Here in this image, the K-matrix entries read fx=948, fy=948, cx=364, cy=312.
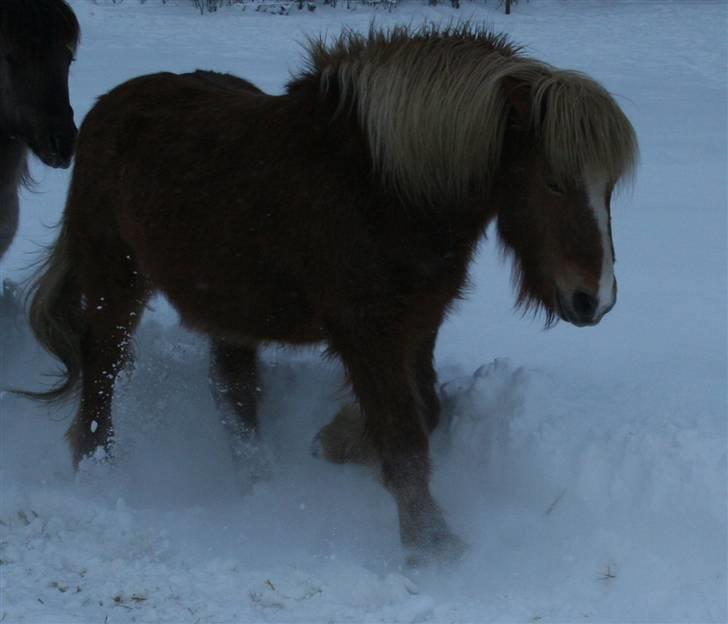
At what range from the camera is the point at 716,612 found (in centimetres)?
311

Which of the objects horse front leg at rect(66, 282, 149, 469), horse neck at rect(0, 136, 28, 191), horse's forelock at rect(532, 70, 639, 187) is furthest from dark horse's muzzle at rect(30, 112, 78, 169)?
horse's forelock at rect(532, 70, 639, 187)

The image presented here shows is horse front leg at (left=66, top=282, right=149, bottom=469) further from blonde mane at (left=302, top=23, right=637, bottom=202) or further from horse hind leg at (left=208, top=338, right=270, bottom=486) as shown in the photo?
blonde mane at (left=302, top=23, right=637, bottom=202)

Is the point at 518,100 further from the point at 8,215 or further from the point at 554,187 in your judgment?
the point at 8,215

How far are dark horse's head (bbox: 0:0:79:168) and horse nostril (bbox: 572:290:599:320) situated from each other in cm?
274

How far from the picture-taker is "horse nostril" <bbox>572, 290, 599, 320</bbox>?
119 inches

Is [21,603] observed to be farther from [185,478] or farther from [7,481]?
[185,478]

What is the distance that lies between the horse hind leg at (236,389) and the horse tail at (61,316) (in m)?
0.69

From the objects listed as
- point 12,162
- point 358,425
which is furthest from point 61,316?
point 358,425

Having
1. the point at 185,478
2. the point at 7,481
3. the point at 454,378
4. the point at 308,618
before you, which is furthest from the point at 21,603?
the point at 454,378

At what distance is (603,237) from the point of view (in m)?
3.02

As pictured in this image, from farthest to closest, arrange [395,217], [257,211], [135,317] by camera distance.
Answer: [135,317] → [257,211] → [395,217]

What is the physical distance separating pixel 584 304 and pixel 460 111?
77cm

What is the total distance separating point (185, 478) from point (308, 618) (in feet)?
5.73

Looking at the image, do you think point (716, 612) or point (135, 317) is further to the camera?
point (135, 317)
